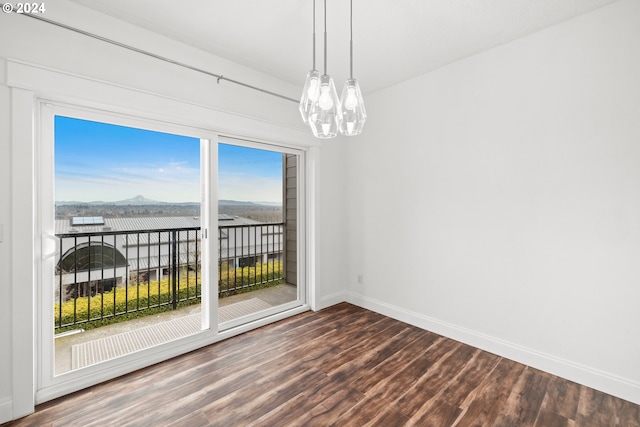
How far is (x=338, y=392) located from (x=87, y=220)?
90.6 inches

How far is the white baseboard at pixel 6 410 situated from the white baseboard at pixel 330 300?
8.45 feet

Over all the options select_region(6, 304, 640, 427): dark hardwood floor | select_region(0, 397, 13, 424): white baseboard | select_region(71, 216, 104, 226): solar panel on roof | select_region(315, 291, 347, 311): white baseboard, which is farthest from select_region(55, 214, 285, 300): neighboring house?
select_region(315, 291, 347, 311): white baseboard

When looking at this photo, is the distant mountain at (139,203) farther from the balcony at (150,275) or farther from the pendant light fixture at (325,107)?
the pendant light fixture at (325,107)

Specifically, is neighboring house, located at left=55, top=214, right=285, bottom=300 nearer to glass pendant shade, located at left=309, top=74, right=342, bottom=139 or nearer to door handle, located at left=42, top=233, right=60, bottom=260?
door handle, located at left=42, top=233, right=60, bottom=260

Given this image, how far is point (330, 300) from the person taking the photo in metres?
3.71

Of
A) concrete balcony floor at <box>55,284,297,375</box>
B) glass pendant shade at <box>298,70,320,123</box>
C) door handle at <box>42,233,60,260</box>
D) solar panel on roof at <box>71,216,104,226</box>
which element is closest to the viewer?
glass pendant shade at <box>298,70,320,123</box>

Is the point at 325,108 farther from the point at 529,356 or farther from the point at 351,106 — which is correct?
the point at 529,356

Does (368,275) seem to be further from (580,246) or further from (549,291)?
(580,246)

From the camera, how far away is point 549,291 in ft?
7.53

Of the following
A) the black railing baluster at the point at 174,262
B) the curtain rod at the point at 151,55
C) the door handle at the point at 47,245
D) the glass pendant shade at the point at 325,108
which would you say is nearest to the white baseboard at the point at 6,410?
the door handle at the point at 47,245

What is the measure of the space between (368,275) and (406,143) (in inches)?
65.7

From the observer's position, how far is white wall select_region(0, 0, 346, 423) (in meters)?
1.75

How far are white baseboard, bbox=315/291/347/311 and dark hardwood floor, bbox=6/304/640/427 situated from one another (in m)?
0.83

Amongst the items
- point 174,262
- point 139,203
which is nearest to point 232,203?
point 139,203
